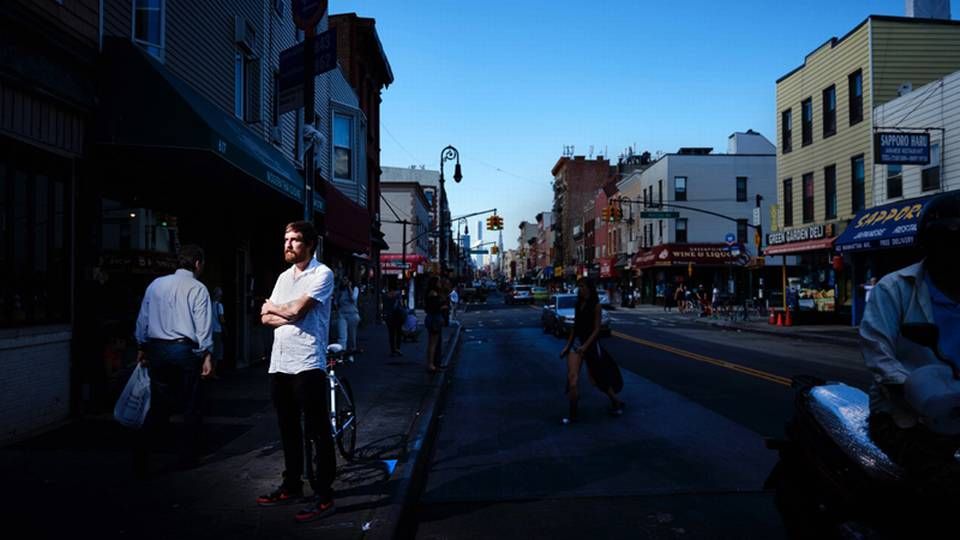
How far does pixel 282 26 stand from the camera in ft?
57.8

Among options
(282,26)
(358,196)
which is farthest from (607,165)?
(282,26)

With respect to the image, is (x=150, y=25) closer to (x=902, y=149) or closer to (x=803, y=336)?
(x=902, y=149)

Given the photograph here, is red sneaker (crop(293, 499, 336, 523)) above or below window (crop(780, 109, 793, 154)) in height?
below

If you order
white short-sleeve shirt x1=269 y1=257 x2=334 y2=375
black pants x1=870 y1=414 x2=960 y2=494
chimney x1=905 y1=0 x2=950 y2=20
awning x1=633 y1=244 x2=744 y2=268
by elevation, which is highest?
chimney x1=905 y1=0 x2=950 y2=20

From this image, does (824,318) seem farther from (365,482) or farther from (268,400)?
(365,482)

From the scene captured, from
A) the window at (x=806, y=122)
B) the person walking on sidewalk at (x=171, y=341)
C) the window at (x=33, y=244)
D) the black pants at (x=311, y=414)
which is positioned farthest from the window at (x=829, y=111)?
the black pants at (x=311, y=414)

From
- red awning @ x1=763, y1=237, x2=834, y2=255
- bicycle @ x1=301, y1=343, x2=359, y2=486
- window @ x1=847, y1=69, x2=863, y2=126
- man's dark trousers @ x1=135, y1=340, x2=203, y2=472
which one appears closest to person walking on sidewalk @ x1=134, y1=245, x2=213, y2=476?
man's dark trousers @ x1=135, y1=340, x2=203, y2=472

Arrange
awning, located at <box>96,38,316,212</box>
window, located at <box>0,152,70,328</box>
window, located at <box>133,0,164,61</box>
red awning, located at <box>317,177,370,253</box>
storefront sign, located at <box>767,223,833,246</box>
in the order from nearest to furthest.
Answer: window, located at <box>0,152,70,328</box> → awning, located at <box>96,38,316,212</box> → window, located at <box>133,0,164,61</box> → red awning, located at <box>317,177,370,253</box> → storefront sign, located at <box>767,223,833,246</box>

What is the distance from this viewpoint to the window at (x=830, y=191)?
97.0ft

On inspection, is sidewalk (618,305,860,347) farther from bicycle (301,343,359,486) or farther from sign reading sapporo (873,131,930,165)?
→ bicycle (301,343,359,486)

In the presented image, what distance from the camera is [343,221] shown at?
772 inches

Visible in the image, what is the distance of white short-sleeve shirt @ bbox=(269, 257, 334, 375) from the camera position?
5.22 meters

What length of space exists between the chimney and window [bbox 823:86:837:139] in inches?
152

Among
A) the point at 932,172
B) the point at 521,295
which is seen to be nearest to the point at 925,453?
the point at 932,172
